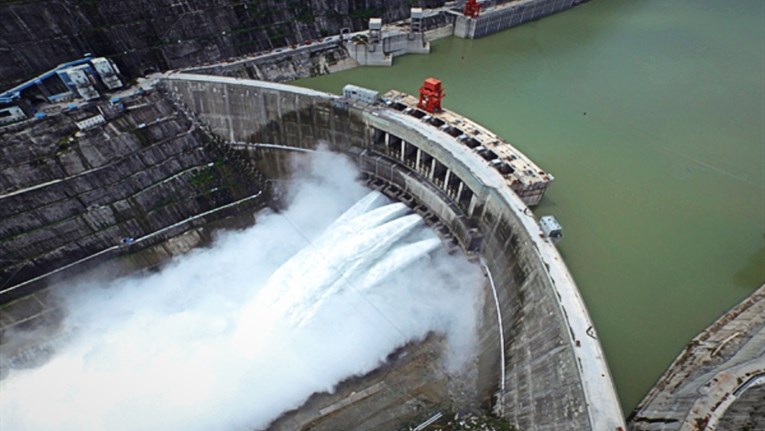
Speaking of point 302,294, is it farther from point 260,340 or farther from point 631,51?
point 631,51

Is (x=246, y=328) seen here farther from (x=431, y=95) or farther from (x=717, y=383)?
(x=717, y=383)

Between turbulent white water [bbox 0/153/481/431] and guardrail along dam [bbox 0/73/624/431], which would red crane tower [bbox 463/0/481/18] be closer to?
guardrail along dam [bbox 0/73/624/431]

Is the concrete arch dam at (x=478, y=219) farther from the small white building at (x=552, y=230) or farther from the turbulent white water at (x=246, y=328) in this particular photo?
the turbulent white water at (x=246, y=328)

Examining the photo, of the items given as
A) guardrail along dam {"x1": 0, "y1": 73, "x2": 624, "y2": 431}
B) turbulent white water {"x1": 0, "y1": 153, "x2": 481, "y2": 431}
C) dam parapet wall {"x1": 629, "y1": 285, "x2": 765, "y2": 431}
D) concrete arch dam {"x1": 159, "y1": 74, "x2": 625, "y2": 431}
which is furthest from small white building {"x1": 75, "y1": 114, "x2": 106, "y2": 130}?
dam parapet wall {"x1": 629, "y1": 285, "x2": 765, "y2": 431}

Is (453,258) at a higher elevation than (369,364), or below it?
higher

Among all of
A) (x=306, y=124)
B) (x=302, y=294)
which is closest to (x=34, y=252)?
(x=302, y=294)

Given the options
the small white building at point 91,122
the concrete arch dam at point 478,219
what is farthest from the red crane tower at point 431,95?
the small white building at point 91,122
